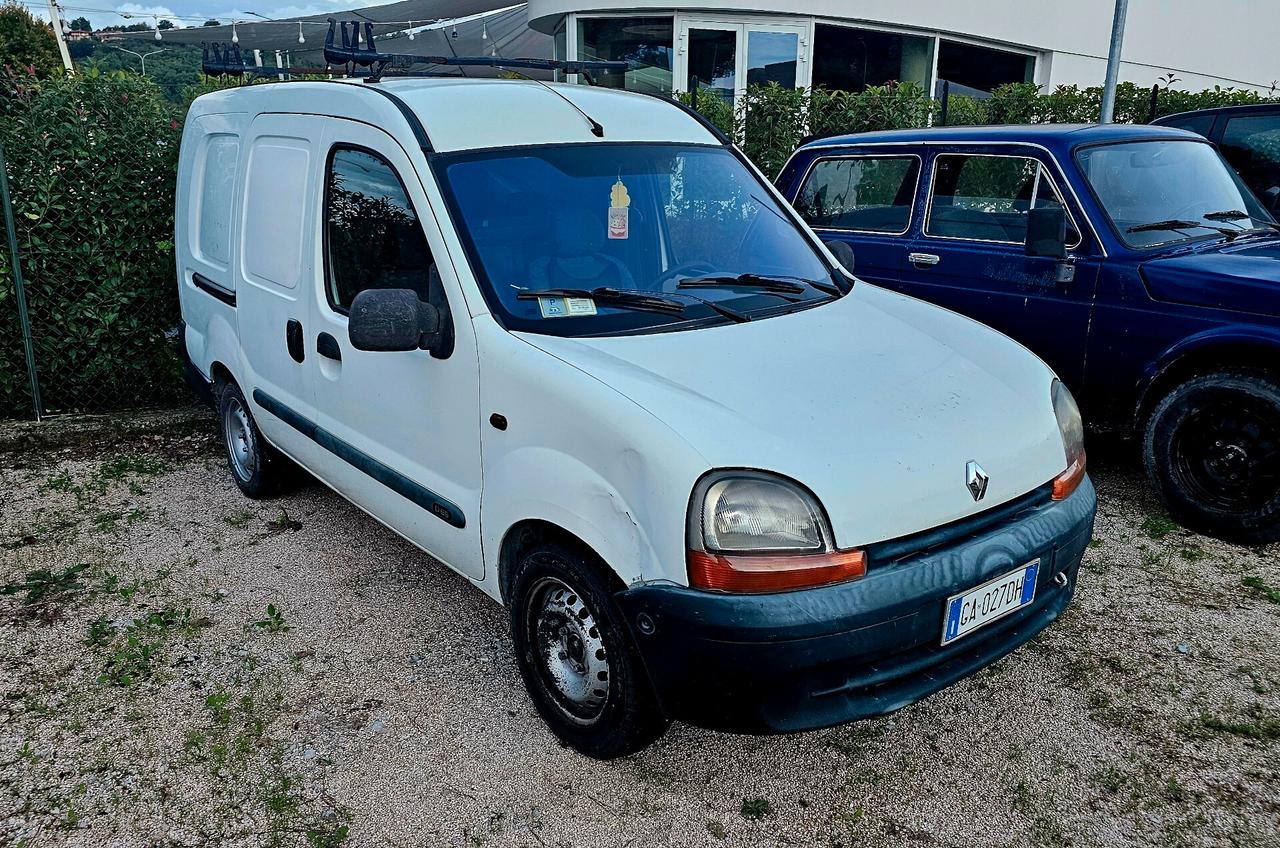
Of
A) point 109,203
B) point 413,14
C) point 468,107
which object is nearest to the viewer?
point 468,107

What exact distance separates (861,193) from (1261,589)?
3131 millimetres

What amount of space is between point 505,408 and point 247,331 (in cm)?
224

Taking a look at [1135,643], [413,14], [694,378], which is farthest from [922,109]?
[413,14]

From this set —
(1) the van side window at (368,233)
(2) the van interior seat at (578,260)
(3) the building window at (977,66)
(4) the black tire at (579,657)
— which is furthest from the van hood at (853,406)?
(3) the building window at (977,66)

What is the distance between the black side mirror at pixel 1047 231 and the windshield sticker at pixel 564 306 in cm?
277

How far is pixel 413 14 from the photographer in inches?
861

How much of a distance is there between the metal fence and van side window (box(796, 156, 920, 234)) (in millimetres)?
4279

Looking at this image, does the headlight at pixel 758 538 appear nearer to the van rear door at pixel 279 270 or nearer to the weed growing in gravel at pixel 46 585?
the van rear door at pixel 279 270

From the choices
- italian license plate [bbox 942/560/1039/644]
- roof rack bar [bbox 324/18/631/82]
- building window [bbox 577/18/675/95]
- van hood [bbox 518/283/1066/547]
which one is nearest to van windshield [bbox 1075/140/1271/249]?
van hood [bbox 518/283/1066/547]

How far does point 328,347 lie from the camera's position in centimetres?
385

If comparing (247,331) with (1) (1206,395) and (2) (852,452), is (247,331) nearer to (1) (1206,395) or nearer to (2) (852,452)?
(2) (852,452)

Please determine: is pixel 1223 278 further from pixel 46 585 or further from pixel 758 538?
pixel 46 585

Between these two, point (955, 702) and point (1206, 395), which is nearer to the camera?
point (955, 702)

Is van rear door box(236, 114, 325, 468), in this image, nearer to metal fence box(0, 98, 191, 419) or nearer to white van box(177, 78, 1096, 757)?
white van box(177, 78, 1096, 757)
